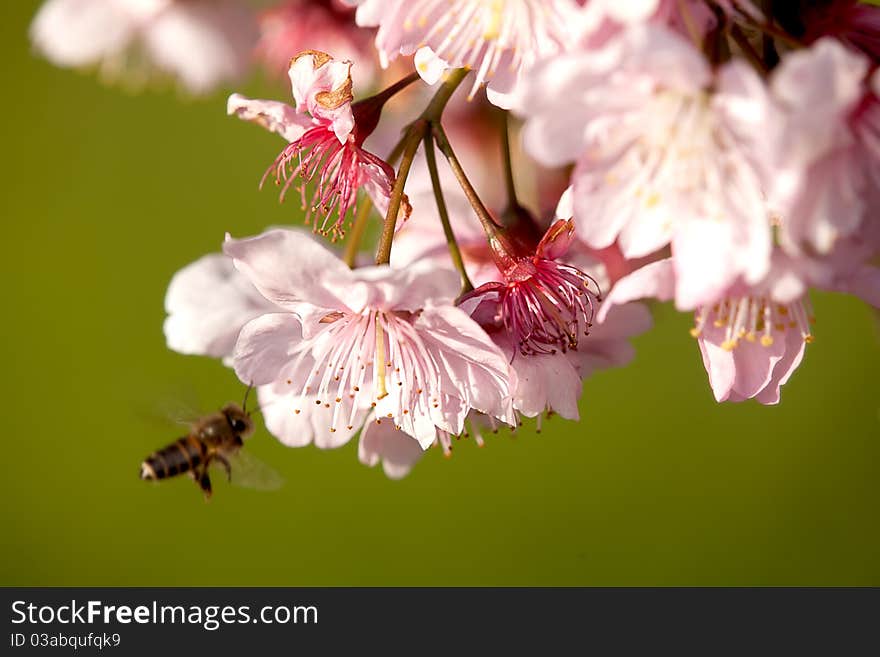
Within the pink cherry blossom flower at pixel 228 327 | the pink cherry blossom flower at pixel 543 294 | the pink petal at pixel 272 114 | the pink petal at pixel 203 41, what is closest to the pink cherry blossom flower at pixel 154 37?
the pink petal at pixel 203 41

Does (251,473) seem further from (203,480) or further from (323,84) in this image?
(323,84)

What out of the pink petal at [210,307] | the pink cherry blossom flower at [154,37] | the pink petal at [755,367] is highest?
the pink cherry blossom flower at [154,37]

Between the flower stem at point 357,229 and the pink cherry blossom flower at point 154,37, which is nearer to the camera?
the flower stem at point 357,229

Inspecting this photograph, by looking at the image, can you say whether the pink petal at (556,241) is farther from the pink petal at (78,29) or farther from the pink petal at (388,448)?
the pink petal at (78,29)

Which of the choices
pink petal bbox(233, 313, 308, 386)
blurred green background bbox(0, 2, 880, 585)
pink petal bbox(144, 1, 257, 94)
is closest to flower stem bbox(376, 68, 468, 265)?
pink petal bbox(233, 313, 308, 386)

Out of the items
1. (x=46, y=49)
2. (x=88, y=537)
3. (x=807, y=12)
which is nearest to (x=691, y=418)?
(x=88, y=537)
